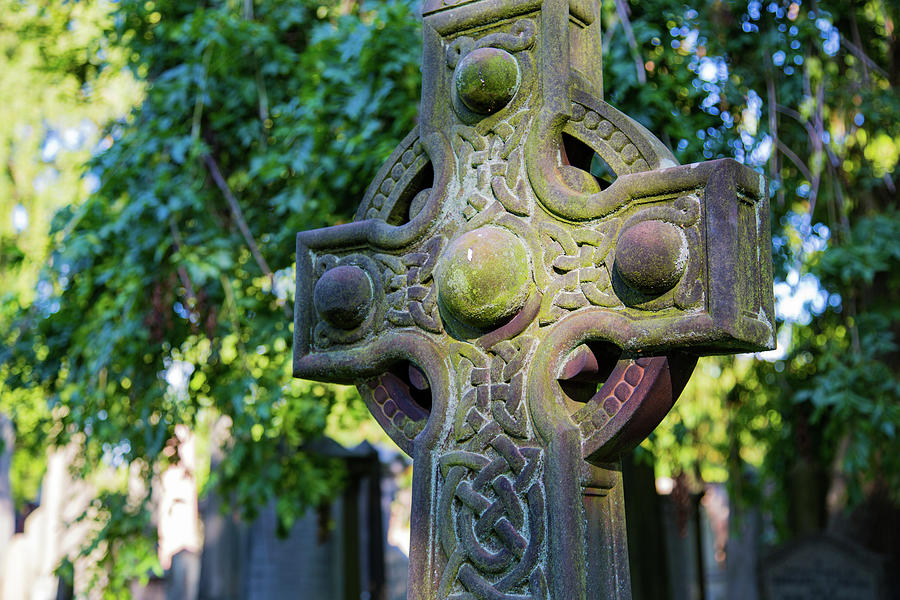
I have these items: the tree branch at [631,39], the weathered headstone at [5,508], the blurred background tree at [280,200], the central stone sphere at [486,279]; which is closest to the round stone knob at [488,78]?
the central stone sphere at [486,279]

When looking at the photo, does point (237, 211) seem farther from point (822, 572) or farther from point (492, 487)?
point (822, 572)

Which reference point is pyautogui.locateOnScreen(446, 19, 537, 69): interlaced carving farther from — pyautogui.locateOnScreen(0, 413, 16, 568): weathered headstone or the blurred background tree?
pyautogui.locateOnScreen(0, 413, 16, 568): weathered headstone

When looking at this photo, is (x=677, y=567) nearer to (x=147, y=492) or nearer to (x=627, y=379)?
(x=147, y=492)

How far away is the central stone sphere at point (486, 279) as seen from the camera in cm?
256

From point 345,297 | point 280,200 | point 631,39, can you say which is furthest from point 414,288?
point 280,200

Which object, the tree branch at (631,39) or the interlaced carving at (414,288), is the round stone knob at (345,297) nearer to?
the interlaced carving at (414,288)

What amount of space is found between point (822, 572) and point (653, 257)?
7123 mm

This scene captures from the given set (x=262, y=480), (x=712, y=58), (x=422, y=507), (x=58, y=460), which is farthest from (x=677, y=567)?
(x=422, y=507)

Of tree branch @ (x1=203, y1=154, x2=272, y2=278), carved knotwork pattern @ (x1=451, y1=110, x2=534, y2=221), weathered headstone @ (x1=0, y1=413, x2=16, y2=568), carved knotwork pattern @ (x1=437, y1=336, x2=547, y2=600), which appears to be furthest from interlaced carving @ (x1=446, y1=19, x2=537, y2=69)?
weathered headstone @ (x1=0, y1=413, x2=16, y2=568)

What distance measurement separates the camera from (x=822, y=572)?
8492 millimetres

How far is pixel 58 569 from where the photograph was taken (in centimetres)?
561

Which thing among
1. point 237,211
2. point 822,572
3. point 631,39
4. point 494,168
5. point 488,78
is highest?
point 631,39

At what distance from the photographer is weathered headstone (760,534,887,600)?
27.0ft

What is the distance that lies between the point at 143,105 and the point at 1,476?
297 inches
